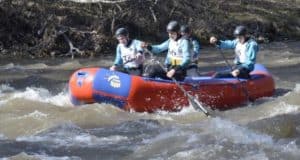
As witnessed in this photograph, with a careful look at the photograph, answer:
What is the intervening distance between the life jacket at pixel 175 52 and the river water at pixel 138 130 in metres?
1.03

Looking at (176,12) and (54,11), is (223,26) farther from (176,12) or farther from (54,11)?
(54,11)

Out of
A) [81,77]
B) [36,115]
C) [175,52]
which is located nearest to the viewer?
[36,115]

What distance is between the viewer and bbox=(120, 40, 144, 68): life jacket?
1086cm

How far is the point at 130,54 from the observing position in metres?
10.9

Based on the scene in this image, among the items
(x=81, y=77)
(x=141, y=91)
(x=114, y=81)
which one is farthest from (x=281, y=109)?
(x=81, y=77)

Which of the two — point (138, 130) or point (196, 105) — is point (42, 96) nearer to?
point (138, 130)

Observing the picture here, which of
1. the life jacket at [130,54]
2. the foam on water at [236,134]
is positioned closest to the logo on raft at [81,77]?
the life jacket at [130,54]

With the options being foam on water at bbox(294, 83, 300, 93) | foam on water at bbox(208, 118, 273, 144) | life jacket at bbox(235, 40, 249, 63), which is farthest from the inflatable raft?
foam on water at bbox(294, 83, 300, 93)

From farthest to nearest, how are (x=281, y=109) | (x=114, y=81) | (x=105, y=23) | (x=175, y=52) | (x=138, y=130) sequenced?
1. (x=105, y=23)
2. (x=175, y=52)
3. (x=281, y=109)
4. (x=114, y=81)
5. (x=138, y=130)

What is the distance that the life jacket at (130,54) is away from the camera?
10.9 m

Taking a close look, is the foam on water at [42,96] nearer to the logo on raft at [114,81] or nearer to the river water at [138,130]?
the river water at [138,130]

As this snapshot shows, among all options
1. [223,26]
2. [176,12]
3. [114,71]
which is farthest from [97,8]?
[114,71]

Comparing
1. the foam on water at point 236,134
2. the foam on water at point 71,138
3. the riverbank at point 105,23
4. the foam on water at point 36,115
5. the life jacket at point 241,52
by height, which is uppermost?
the life jacket at point 241,52

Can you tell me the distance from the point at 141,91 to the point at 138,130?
0.92m
